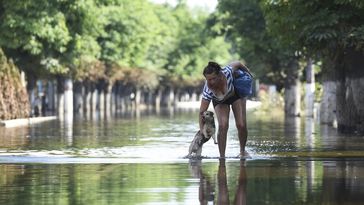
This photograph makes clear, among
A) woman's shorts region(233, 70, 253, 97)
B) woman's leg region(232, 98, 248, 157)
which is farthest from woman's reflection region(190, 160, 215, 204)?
woman's shorts region(233, 70, 253, 97)

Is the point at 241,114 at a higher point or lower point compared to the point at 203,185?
higher

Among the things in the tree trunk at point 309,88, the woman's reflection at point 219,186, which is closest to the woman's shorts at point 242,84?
the woman's reflection at point 219,186

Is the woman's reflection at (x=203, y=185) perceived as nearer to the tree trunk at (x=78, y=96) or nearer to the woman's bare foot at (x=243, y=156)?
the woman's bare foot at (x=243, y=156)

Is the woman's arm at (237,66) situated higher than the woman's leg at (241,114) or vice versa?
the woman's arm at (237,66)

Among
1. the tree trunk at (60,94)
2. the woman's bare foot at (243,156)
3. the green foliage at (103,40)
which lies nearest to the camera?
the woman's bare foot at (243,156)

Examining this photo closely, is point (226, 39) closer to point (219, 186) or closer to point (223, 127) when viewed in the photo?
point (223, 127)

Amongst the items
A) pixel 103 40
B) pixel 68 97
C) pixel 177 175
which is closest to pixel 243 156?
pixel 177 175

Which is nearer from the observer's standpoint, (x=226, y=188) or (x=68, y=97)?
(x=226, y=188)

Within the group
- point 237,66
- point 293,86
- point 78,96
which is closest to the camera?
point 237,66

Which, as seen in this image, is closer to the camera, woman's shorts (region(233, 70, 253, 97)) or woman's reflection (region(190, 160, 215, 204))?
woman's reflection (region(190, 160, 215, 204))

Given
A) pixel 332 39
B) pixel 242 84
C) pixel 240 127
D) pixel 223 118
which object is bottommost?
pixel 240 127

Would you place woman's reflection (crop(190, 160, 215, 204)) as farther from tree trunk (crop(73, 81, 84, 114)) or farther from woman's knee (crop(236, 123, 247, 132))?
tree trunk (crop(73, 81, 84, 114))

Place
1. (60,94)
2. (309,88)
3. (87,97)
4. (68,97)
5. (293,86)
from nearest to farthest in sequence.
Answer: (309,88) < (293,86) < (68,97) < (60,94) < (87,97)

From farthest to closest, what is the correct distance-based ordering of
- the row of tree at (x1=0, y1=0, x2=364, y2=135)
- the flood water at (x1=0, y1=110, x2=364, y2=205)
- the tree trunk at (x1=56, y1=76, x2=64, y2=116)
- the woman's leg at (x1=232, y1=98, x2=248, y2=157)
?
the tree trunk at (x1=56, y1=76, x2=64, y2=116) → the row of tree at (x1=0, y1=0, x2=364, y2=135) → the woman's leg at (x1=232, y1=98, x2=248, y2=157) → the flood water at (x1=0, y1=110, x2=364, y2=205)
